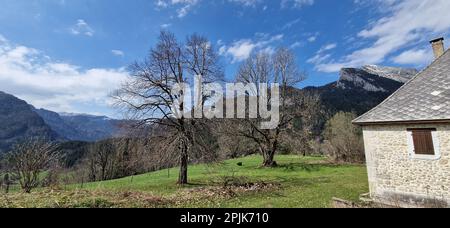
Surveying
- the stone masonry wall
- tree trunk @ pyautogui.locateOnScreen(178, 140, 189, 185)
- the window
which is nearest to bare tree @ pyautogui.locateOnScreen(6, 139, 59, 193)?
tree trunk @ pyautogui.locateOnScreen(178, 140, 189, 185)

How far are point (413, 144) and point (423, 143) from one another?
1.30 ft

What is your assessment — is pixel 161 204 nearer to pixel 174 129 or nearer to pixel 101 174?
pixel 174 129

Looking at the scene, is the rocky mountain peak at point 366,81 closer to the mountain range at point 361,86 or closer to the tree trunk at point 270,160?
the mountain range at point 361,86

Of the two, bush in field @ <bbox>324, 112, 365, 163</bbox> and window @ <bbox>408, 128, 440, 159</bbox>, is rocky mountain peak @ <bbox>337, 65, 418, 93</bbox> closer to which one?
bush in field @ <bbox>324, 112, 365, 163</bbox>

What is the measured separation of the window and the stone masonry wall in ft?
0.51

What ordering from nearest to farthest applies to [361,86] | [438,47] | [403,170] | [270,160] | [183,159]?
[403,170]
[438,47]
[183,159]
[270,160]
[361,86]

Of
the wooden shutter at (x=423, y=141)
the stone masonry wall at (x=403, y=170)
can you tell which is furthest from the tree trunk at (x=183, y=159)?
the wooden shutter at (x=423, y=141)

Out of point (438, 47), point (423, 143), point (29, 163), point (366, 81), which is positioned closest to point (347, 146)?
point (438, 47)

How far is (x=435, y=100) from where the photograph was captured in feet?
38.0

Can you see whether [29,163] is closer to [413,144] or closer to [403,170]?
[403,170]

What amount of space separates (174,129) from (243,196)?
6.71 meters

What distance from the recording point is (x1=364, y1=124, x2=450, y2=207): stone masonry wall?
35.0 ft

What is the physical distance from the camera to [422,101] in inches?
472
